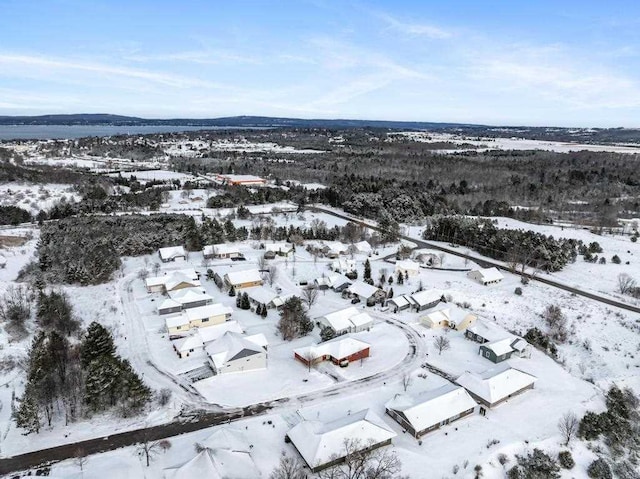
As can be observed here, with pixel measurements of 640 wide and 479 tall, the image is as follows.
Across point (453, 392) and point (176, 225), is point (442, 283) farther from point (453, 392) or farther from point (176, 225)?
point (176, 225)

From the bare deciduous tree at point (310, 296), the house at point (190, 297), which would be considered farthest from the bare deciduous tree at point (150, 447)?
the bare deciduous tree at point (310, 296)

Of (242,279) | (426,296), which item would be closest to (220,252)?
(242,279)

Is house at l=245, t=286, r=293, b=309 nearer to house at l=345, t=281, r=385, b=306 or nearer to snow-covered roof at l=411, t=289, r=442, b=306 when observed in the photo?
house at l=345, t=281, r=385, b=306

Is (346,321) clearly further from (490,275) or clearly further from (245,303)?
(490,275)

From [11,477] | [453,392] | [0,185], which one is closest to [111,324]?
[11,477]

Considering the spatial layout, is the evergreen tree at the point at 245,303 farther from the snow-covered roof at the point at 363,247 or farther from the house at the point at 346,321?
the snow-covered roof at the point at 363,247

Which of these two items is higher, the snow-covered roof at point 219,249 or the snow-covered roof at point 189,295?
the snow-covered roof at point 219,249

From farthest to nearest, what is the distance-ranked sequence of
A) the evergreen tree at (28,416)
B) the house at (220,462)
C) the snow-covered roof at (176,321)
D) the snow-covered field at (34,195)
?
the snow-covered field at (34,195) → the snow-covered roof at (176,321) → the evergreen tree at (28,416) → the house at (220,462)
